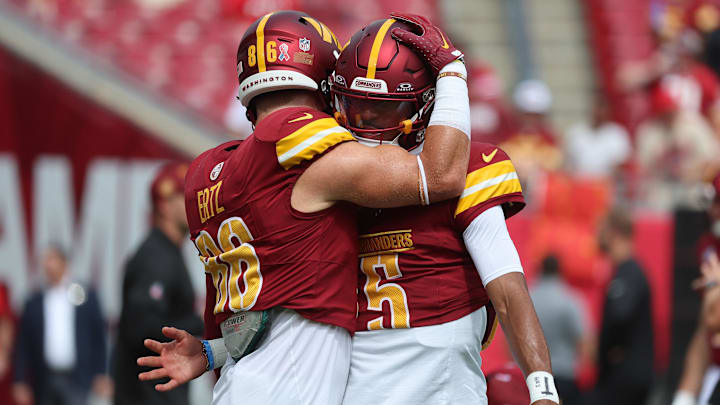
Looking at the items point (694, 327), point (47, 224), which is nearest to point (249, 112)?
point (694, 327)

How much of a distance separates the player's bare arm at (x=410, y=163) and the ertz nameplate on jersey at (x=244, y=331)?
0.39m

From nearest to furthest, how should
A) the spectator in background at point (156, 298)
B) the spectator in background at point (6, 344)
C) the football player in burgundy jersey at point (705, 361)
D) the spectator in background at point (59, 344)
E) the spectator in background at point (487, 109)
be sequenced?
the football player in burgundy jersey at point (705, 361) < the spectator in background at point (156, 298) < the spectator in background at point (59, 344) < the spectator in background at point (6, 344) < the spectator in background at point (487, 109)

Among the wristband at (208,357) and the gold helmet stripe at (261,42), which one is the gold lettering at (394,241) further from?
the wristband at (208,357)

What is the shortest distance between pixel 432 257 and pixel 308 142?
1.81 feet

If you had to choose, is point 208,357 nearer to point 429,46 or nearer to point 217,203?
point 217,203

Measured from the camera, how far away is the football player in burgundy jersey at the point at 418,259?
3232 mm

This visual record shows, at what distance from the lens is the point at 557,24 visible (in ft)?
51.7

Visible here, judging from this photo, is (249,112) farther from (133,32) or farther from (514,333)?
(133,32)

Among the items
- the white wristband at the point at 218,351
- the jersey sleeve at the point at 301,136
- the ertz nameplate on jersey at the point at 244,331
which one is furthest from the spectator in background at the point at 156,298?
the jersey sleeve at the point at 301,136

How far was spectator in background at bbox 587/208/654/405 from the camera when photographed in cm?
741

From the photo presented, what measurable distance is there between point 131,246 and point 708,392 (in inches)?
216

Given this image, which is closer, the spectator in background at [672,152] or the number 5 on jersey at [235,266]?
the number 5 on jersey at [235,266]

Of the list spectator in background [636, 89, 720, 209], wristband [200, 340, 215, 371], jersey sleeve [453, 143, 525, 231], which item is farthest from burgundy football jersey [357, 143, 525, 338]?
spectator in background [636, 89, 720, 209]

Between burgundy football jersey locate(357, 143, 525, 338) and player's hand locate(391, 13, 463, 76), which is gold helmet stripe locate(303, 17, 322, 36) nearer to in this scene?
player's hand locate(391, 13, 463, 76)
